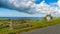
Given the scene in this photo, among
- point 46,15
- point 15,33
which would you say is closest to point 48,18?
point 46,15

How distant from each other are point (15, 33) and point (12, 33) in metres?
0.39

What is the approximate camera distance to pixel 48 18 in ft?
135

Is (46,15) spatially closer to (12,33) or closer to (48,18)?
(48,18)

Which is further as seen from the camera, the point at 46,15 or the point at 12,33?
the point at 46,15

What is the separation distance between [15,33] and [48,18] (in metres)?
25.5

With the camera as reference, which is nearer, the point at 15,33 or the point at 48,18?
the point at 15,33

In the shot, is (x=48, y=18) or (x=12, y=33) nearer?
(x=12, y=33)

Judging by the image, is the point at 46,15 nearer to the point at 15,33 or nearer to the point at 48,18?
the point at 48,18

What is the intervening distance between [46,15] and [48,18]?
3.99ft

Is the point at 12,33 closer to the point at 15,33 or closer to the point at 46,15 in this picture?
the point at 15,33

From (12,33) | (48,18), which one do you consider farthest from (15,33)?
(48,18)

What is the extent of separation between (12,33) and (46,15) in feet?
87.0

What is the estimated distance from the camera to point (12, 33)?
1634cm

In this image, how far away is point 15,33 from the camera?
16.6 metres
